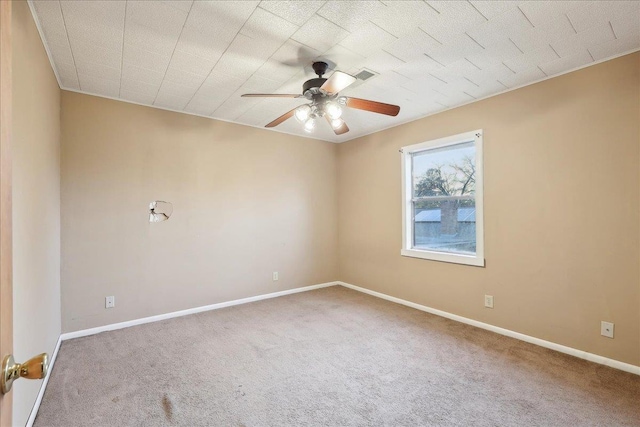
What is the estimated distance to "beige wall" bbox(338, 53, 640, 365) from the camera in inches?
93.3

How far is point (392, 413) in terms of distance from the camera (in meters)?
1.91

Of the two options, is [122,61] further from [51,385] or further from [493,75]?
[493,75]

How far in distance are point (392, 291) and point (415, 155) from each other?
190cm

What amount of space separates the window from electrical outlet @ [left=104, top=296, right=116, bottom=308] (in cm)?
Answer: 346

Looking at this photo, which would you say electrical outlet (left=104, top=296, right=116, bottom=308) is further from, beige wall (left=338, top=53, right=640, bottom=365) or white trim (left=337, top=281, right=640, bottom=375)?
beige wall (left=338, top=53, right=640, bottom=365)

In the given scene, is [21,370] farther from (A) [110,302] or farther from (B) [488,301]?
(B) [488,301]

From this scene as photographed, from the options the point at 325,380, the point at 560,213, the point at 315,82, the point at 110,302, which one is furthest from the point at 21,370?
the point at 560,213

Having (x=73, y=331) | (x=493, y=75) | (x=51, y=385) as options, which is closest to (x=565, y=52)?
(x=493, y=75)

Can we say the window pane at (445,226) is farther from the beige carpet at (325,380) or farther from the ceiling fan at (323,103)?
the ceiling fan at (323,103)

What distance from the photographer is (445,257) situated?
3580 mm

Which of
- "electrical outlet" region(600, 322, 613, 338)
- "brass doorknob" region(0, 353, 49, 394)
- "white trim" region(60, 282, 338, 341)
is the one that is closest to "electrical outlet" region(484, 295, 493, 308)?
"electrical outlet" region(600, 322, 613, 338)

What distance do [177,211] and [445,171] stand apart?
10.9 ft

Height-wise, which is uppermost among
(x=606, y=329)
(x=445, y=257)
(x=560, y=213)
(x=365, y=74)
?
(x=365, y=74)

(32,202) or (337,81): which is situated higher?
(337,81)
